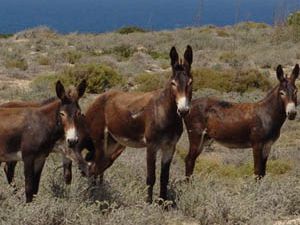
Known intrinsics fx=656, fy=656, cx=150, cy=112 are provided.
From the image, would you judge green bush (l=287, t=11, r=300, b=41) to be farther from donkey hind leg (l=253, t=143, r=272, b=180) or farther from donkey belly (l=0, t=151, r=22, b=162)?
donkey belly (l=0, t=151, r=22, b=162)

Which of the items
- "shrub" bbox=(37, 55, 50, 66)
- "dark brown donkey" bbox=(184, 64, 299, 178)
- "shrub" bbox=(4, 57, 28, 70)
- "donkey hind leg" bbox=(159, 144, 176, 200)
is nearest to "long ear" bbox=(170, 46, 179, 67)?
"donkey hind leg" bbox=(159, 144, 176, 200)

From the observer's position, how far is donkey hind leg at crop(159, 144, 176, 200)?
27.8 ft

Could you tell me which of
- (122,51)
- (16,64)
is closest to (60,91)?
(16,64)

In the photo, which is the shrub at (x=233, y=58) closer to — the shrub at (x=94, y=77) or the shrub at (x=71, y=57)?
the shrub at (x=71, y=57)

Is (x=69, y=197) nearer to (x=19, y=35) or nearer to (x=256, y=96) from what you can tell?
(x=256, y=96)

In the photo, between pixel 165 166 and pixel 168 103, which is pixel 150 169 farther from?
pixel 168 103

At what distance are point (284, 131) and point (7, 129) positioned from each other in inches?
370

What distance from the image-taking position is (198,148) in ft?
34.2

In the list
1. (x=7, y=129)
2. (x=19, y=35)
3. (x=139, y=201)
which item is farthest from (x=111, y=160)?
(x=19, y=35)

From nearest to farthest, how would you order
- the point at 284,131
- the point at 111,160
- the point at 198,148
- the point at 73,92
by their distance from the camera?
the point at 73,92 < the point at 111,160 < the point at 198,148 < the point at 284,131

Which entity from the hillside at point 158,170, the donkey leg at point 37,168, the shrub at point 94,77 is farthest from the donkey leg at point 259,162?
the shrub at point 94,77

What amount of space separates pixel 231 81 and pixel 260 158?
1205 centimetres

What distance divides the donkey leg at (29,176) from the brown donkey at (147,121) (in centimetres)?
121

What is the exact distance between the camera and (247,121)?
1008 cm
